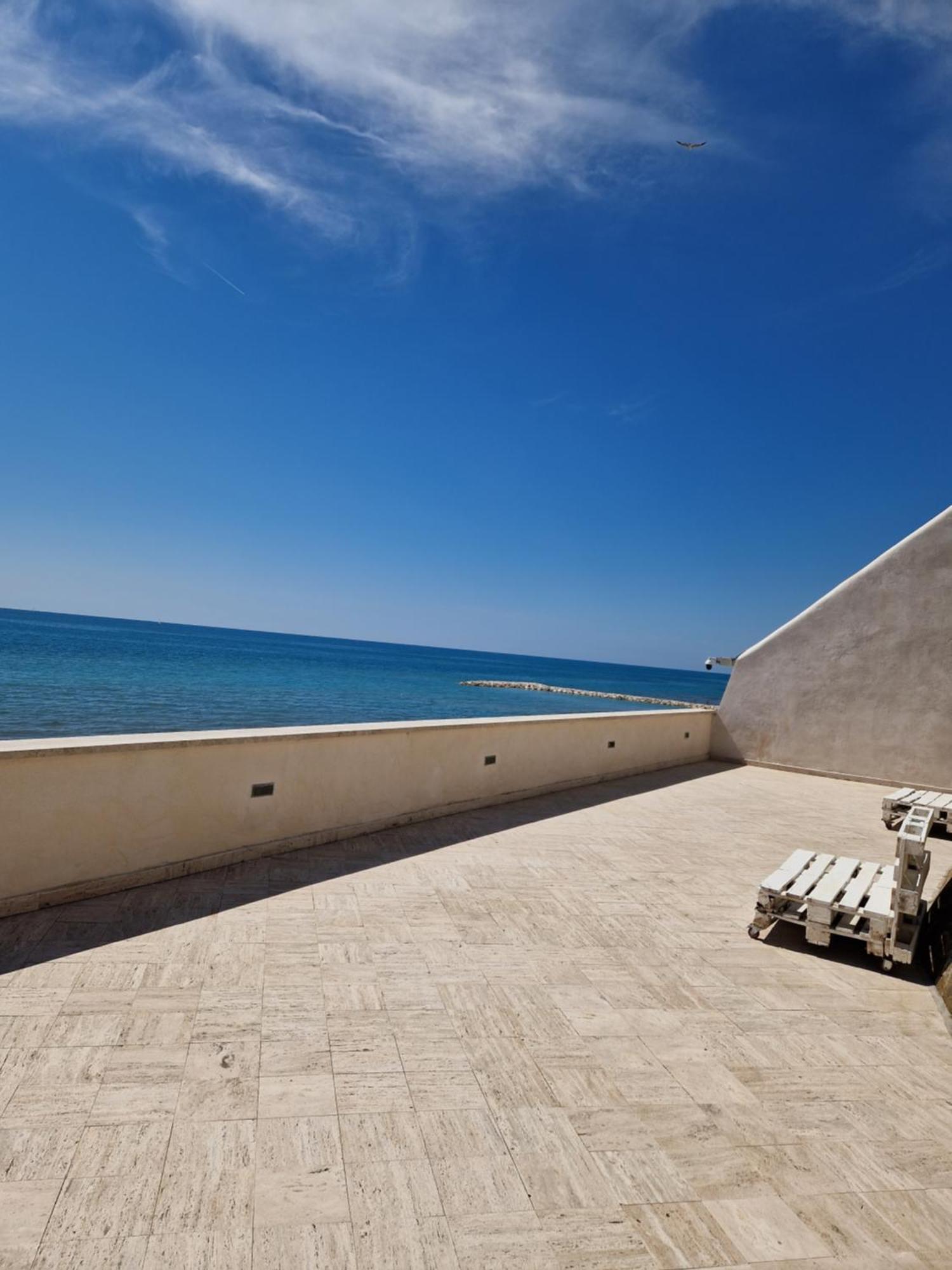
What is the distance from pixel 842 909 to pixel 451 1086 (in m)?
2.68

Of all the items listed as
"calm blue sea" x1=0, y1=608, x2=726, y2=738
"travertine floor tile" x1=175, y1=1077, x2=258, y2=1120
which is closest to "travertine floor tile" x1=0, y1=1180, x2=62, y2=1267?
"travertine floor tile" x1=175, y1=1077, x2=258, y2=1120

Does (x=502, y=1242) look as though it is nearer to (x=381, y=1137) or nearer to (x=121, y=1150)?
(x=381, y=1137)

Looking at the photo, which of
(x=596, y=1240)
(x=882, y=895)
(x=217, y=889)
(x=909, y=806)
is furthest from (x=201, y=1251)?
(x=909, y=806)

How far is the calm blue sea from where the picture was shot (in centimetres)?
2488

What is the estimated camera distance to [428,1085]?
2.45m

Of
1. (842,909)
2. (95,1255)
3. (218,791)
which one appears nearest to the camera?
(95,1255)

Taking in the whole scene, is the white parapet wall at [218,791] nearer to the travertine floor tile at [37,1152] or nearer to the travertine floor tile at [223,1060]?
the travertine floor tile at [223,1060]

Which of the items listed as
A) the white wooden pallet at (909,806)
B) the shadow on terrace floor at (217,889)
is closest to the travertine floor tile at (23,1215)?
the shadow on terrace floor at (217,889)

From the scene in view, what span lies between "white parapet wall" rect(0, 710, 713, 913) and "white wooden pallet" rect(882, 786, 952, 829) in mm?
3844

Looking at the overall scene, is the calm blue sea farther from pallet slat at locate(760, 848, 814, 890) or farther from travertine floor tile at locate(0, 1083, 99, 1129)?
travertine floor tile at locate(0, 1083, 99, 1129)

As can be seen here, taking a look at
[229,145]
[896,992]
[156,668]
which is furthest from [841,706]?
[156,668]

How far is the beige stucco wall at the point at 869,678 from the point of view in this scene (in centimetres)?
938

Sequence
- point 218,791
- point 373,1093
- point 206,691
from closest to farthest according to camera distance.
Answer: point 373,1093, point 218,791, point 206,691

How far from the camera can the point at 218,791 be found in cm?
459
